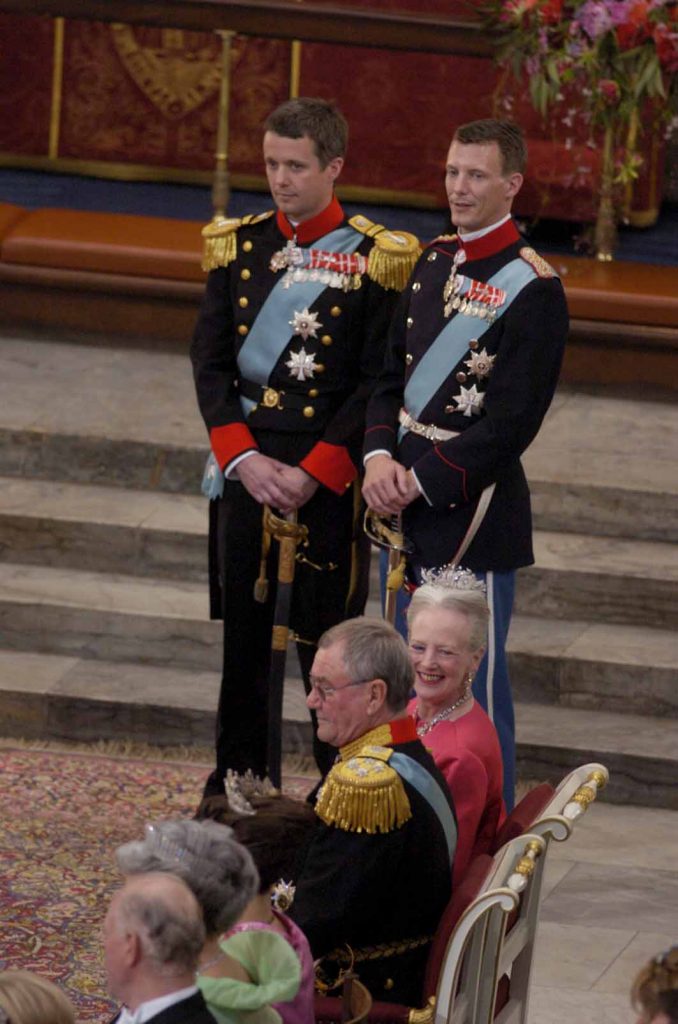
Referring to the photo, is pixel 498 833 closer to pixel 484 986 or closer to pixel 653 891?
pixel 484 986

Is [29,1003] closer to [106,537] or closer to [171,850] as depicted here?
[171,850]

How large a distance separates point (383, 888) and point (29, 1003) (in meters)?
0.70

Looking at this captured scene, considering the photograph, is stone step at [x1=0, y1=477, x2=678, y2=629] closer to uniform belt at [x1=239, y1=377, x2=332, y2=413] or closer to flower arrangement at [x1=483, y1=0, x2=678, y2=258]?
uniform belt at [x1=239, y1=377, x2=332, y2=413]

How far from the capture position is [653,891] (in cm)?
442

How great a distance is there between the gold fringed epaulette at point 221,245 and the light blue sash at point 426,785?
1.58 m

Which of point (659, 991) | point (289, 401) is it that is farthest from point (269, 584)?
point (659, 991)

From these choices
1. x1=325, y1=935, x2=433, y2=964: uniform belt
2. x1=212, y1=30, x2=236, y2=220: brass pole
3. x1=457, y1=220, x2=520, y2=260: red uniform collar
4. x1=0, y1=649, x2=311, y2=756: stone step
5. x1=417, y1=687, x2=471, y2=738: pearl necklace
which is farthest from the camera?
x1=212, y1=30, x2=236, y2=220: brass pole

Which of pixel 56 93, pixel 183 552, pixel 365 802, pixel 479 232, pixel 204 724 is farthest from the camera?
pixel 56 93

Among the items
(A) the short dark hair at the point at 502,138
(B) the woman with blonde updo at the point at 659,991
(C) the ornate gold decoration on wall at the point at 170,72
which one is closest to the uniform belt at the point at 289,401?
(A) the short dark hair at the point at 502,138

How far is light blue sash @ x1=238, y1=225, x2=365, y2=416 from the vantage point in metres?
4.28

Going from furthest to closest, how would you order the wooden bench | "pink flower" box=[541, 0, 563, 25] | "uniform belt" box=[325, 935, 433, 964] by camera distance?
"pink flower" box=[541, 0, 563, 25] < the wooden bench < "uniform belt" box=[325, 935, 433, 964]

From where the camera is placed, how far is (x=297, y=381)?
4309 millimetres

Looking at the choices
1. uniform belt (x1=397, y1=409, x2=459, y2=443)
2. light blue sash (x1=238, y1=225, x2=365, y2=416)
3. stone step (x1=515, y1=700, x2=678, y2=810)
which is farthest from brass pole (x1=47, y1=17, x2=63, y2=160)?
uniform belt (x1=397, y1=409, x2=459, y2=443)

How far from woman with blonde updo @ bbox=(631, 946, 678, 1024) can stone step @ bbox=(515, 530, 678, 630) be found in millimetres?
3131
